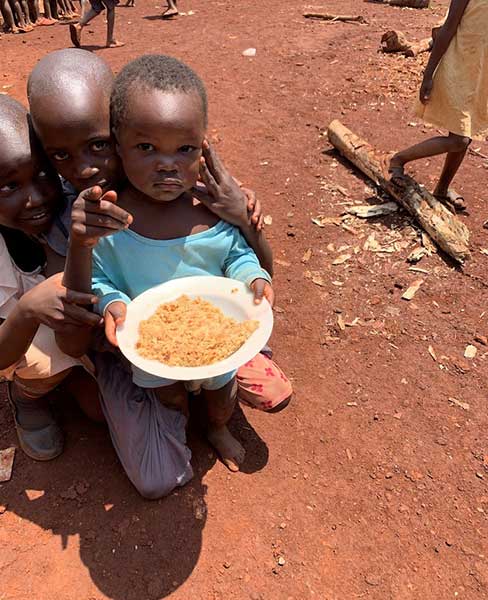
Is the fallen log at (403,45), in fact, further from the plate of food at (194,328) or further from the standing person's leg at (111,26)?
the plate of food at (194,328)

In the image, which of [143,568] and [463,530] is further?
[463,530]

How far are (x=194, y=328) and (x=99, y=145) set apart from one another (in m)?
0.73

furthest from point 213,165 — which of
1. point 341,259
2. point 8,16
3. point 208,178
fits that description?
point 8,16

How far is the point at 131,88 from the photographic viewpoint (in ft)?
5.93

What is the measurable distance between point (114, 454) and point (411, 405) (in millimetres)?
1454

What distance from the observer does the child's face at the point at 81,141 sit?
5.90 feet

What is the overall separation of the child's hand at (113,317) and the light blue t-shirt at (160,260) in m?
0.05

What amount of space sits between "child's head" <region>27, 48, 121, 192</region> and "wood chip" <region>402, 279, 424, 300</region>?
2012mm

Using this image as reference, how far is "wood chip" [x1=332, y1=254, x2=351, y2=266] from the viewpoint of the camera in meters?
3.57

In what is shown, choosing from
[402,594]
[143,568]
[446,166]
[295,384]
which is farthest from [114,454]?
[446,166]

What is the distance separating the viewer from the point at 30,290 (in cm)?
189

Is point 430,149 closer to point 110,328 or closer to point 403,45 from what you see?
point 110,328

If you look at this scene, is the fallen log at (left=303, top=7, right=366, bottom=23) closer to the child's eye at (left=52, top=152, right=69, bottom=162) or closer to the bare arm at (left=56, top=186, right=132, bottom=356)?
the child's eye at (left=52, top=152, right=69, bottom=162)

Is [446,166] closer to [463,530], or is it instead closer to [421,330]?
[421,330]
